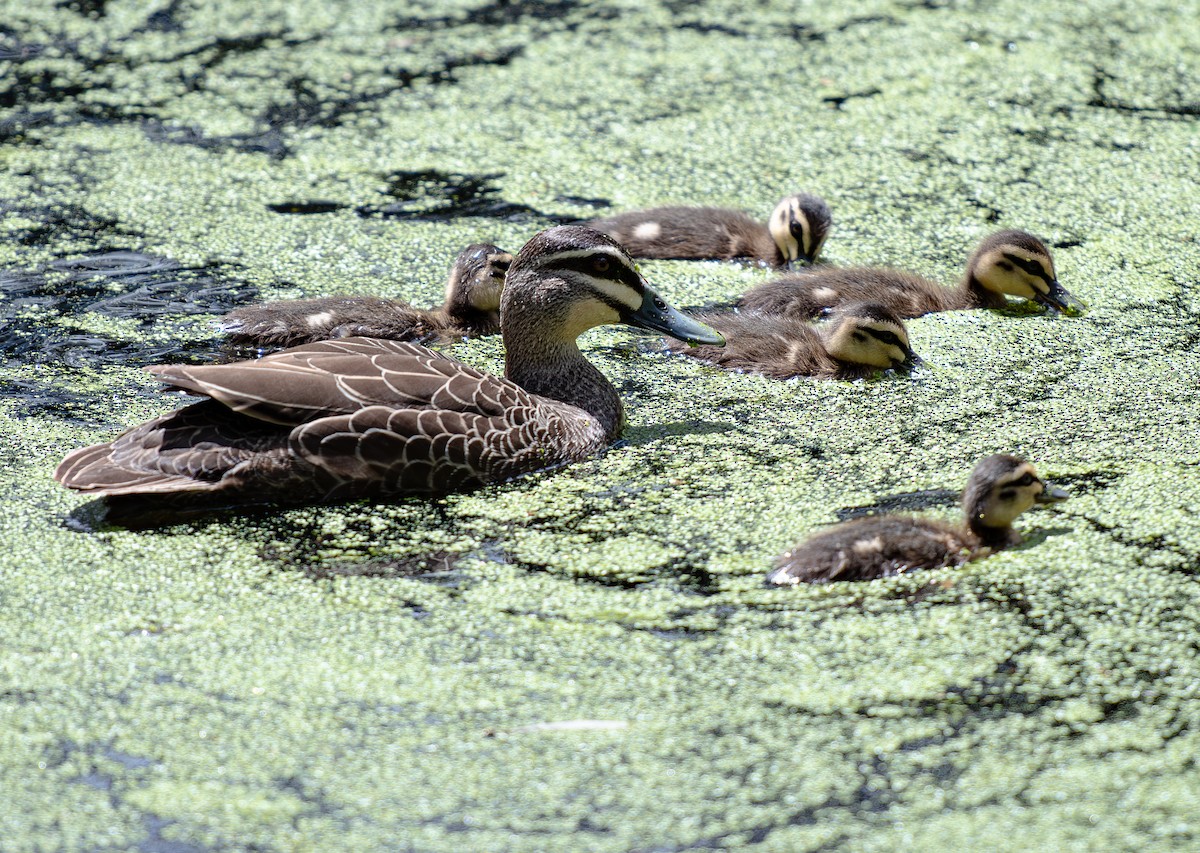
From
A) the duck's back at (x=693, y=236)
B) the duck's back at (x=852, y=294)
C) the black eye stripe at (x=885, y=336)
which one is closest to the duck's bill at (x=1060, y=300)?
the duck's back at (x=852, y=294)

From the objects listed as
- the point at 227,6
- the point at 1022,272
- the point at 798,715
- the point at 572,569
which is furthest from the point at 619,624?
the point at 227,6

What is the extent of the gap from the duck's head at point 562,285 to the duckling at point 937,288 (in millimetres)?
1175

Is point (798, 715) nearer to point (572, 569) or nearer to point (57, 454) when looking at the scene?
point (572, 569)

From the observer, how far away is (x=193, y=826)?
313 centimetres

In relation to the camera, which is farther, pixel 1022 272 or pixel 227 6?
pixel 227 6

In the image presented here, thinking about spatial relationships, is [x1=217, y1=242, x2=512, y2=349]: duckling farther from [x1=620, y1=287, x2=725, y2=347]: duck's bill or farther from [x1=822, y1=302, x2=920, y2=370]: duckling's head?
[x1=822, y1=302, x2=920, y2=370]: duckling's head

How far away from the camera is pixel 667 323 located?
5.29 m

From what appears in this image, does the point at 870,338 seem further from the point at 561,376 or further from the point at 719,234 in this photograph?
the point at 719,234

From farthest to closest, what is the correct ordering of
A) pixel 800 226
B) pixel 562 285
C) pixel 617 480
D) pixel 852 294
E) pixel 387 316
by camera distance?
1. pixel 800 226
2. pixel 852 294
3. pixel 387 316
4. pixel 562 285
5. pixel 617 480

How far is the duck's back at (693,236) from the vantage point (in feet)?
21.4

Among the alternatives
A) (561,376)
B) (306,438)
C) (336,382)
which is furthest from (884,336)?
(306,438)

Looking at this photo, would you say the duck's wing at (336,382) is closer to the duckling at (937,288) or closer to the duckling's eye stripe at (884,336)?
the duckling's eye stripe at (884,336)

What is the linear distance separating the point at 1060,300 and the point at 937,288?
1.64 feet

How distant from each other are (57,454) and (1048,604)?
10.2 feet
